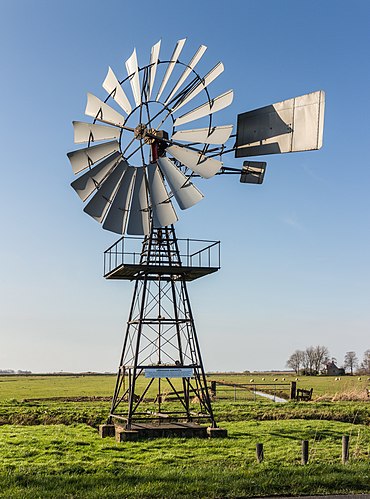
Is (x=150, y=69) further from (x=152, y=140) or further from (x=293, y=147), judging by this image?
(x=293, y=147)

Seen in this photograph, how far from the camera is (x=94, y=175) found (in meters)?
24.1

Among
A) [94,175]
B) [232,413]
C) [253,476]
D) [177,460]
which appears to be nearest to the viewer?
[253,476]

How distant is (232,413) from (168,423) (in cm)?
821

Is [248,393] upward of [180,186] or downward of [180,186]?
downward

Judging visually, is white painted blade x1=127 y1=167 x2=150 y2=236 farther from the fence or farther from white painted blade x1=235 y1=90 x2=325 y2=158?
the fence

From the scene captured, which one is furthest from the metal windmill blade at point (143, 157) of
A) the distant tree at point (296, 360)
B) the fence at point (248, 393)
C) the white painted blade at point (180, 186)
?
the distant tree at point (296, 360)

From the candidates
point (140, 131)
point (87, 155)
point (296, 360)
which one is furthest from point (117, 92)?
point (296, 360)

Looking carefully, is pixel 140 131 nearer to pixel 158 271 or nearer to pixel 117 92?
pixel 117 92

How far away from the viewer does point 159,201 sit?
22.7m

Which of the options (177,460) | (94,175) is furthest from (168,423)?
(94,175)

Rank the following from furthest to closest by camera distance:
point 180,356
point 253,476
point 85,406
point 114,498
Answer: point 85,406
point 180,356
point 253,476
point 114,498

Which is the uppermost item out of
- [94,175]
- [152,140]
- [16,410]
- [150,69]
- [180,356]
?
[150,69]

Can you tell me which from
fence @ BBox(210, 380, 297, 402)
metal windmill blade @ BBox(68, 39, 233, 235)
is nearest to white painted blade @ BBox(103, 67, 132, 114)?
metal windmill blade @ BBox(68, 39, 233, 235)

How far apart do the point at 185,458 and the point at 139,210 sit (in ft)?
28.6
